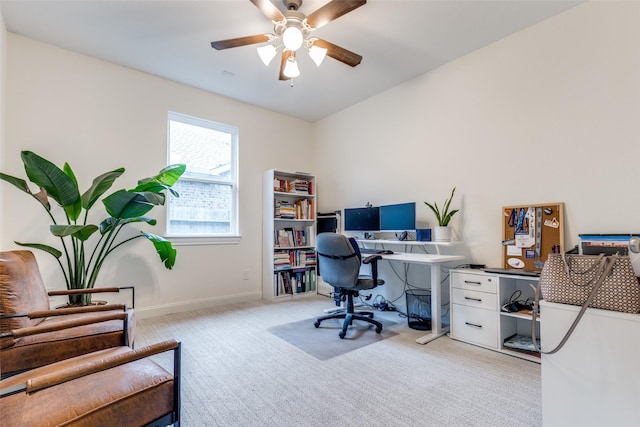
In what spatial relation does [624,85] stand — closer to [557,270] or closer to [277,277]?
[557,270]

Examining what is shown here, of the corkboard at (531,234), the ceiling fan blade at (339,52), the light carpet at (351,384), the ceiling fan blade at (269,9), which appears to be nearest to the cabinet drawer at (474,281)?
the corkboard at (531,234)

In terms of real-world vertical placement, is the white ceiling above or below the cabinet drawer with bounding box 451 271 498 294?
above

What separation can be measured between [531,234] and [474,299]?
742 mm

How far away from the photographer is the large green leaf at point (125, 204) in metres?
2.55

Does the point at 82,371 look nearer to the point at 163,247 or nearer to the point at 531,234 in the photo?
the point at 163,247

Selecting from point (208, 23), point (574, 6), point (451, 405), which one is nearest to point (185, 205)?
point (208, 23)

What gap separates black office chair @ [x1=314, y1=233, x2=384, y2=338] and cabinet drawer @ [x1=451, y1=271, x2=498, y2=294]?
27.6 inches

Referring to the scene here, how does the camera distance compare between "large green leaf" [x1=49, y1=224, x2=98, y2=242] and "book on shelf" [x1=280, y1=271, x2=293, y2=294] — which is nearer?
"large green leaf" [x1=49, y1=224, x2=98, y2=242]

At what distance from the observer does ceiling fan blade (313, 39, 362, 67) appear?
2.34 meters

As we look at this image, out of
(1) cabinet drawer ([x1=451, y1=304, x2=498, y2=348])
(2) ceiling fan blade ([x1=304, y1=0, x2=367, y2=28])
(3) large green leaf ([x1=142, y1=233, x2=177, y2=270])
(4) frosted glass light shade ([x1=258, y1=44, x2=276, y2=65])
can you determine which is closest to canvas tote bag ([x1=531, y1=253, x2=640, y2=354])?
(1) cabinet drawer ([x1=451, y1=304, x2=498, y2=348])

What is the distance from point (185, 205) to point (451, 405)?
3422 mm

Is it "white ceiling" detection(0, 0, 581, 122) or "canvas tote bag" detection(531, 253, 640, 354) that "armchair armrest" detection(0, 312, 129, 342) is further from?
"white ceiling" detection(0, 0, 581, 122)

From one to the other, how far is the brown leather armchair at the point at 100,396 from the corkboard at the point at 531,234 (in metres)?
2.73

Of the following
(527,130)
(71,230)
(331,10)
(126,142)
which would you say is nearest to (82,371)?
(71,230)
